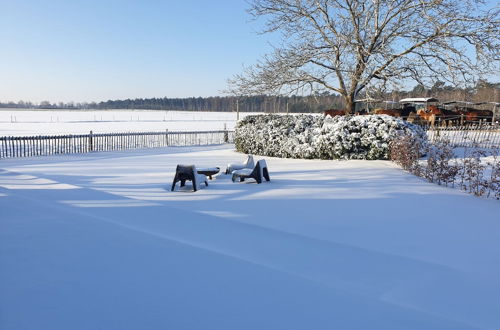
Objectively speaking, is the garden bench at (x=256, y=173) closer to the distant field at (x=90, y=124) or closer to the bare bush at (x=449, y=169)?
the bare bush at (x=449, y=169)

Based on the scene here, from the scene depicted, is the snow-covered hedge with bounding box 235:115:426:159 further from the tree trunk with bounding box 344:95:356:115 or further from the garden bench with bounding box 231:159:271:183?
the garden bench with bounding box 231:159:271:183

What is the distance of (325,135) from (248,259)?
29.8ft

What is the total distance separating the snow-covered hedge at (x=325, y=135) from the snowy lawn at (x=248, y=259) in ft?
14.6

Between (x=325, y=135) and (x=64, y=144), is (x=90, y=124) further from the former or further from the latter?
(x=325, y=135)

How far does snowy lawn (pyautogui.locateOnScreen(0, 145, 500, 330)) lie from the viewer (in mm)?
2803

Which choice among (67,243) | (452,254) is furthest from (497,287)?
(67,243)

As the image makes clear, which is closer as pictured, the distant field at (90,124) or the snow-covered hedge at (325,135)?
the snow-covered hedge at (325,135)

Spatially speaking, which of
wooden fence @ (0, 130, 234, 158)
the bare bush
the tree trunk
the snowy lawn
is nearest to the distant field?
wooden fence @ (0, 130, 234, 158)

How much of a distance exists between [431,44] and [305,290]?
13.7 meters

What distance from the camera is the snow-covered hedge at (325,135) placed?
38.0 ft

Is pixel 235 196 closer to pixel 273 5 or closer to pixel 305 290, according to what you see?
→ pixel 305 290

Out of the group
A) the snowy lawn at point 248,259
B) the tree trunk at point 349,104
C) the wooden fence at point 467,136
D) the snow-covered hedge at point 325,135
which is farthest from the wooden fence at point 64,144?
the wooden fence at point 467,136

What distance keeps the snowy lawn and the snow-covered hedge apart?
14.6 ft

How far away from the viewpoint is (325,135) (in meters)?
12.3
